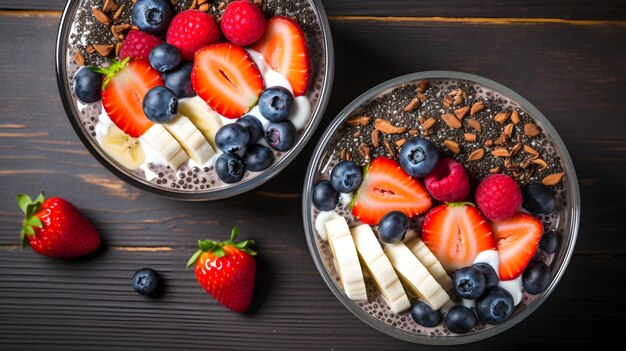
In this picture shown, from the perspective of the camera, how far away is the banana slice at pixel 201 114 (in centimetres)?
167

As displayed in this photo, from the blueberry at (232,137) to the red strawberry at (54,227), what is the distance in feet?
1.91

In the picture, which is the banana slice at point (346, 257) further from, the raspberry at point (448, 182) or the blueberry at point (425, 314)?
the raspberry at point (448, 182)

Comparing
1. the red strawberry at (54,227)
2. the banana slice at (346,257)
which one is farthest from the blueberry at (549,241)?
the red strawberry at (54,227)

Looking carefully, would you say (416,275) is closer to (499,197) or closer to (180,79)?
(499,197)

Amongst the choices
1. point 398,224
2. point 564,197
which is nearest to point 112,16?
point 398,224

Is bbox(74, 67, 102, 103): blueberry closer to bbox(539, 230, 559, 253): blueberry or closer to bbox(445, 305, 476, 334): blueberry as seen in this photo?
bbox(445, 305, 476, 334): blueberry

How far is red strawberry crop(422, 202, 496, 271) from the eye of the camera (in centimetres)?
164

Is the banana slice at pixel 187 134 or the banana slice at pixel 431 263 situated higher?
the banana slice at pixel 431 263

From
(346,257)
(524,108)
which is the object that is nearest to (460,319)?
(346,257)

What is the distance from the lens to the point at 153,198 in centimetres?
196

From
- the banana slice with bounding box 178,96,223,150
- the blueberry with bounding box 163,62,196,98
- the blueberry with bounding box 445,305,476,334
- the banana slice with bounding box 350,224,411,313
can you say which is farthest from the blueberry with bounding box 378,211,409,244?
the blueberry with bounding box 163,62,196,98

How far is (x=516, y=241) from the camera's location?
1.66 metres

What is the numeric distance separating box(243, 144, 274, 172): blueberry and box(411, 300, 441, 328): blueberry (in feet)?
1.80

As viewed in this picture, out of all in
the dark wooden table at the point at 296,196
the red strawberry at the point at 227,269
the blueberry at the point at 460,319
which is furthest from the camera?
the dark wooden table at the point at 296,196
